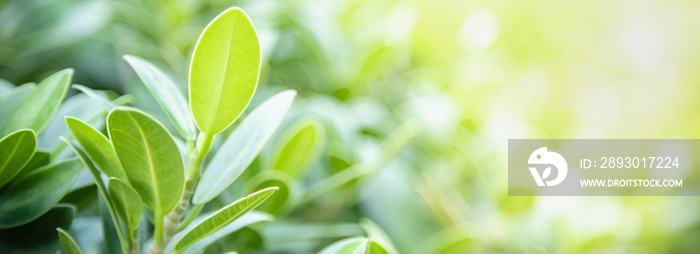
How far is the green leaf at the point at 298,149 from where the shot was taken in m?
0.56

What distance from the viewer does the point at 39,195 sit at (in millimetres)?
384

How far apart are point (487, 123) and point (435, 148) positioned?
141 mm

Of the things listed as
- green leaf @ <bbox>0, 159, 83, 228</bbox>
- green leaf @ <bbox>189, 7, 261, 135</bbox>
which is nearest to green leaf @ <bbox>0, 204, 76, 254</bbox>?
green leaf @ <bbox>0, 159, 83, 228</bbox>

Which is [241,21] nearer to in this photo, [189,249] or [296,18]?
[189,249]

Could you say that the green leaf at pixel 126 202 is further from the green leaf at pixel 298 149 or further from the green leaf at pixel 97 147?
the green leaf at pixel 298 149

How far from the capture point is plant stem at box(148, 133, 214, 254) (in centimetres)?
36

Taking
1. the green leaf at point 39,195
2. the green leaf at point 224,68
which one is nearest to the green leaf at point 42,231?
the green leaf at point 39,195

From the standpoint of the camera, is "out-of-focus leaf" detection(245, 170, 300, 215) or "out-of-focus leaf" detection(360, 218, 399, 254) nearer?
"out-of-focus leaf" detection(360, 218, 399, 254)

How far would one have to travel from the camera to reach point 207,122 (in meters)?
0.35

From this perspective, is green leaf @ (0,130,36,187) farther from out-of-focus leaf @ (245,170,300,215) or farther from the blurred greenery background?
out-of-focus leaf @ (245,170,300,215)

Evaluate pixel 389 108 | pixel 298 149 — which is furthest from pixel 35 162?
pixel 389 108

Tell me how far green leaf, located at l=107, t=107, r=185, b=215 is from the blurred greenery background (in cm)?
16

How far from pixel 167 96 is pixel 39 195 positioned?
0.12 metres

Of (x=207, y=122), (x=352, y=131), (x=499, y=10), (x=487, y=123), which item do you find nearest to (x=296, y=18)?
(x=352, y=131)
